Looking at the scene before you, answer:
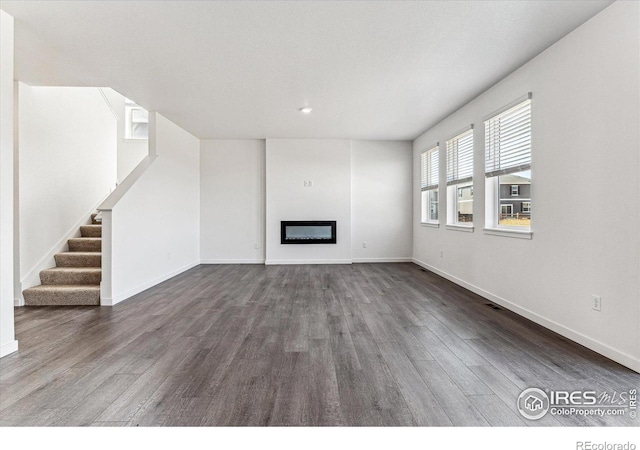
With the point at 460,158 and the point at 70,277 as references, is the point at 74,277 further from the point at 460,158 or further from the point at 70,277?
the point at 460,158

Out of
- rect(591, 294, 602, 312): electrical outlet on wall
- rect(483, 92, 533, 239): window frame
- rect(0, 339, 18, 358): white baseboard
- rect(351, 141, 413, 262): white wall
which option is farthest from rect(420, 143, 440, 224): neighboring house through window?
rect(0, 339, 18, 358): white baseboard

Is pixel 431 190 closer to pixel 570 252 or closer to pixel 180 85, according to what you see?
pixel 570 252

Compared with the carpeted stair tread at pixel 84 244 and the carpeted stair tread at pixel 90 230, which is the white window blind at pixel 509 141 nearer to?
the carpeted stair tread at pixel 84 244

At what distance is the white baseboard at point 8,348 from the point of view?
2482 millimetres

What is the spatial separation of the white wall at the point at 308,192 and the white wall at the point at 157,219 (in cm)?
157

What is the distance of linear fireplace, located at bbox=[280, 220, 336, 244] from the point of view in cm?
700

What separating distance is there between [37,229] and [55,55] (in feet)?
7.60

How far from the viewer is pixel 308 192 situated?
7.05 meters

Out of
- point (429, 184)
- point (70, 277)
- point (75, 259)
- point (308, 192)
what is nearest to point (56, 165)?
point (75, 259)

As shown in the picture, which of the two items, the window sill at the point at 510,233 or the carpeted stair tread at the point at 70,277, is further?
the carpeted stair tread at the point at 70,277

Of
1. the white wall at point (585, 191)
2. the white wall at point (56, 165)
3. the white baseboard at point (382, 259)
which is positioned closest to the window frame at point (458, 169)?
the white wall at point (585, 191)

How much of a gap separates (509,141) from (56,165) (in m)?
5.96

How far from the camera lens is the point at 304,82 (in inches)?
153
